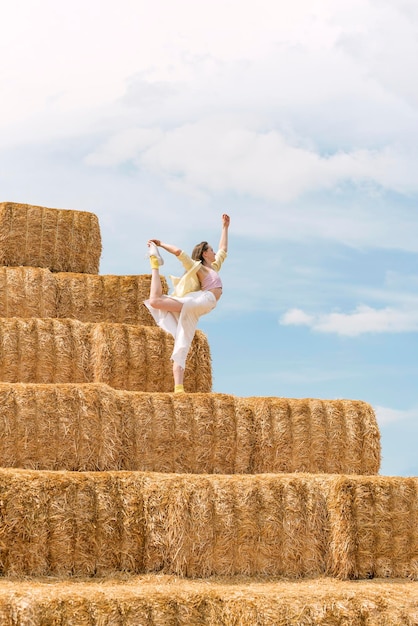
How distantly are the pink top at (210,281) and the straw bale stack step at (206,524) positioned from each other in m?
2.82

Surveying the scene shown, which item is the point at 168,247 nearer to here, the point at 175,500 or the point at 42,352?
the point at 42,352

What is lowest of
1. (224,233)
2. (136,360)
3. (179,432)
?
(179,432)

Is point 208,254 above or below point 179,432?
above

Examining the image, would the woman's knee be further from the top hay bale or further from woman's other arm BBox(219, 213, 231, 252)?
the top hay bale

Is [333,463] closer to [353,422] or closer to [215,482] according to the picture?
[353,422]

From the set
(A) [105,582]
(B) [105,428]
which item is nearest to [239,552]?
(A) [105,582]

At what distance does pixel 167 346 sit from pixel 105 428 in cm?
222

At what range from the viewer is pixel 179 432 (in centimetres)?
877

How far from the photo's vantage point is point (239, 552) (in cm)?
722

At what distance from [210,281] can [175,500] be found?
3.42 metres

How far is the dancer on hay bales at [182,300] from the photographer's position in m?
9.76

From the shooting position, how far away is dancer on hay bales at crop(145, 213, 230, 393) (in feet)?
32.0

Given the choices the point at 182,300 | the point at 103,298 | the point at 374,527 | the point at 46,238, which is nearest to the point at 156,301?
the point at 182,300

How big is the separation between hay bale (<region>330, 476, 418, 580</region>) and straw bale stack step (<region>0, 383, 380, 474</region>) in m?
1.66
